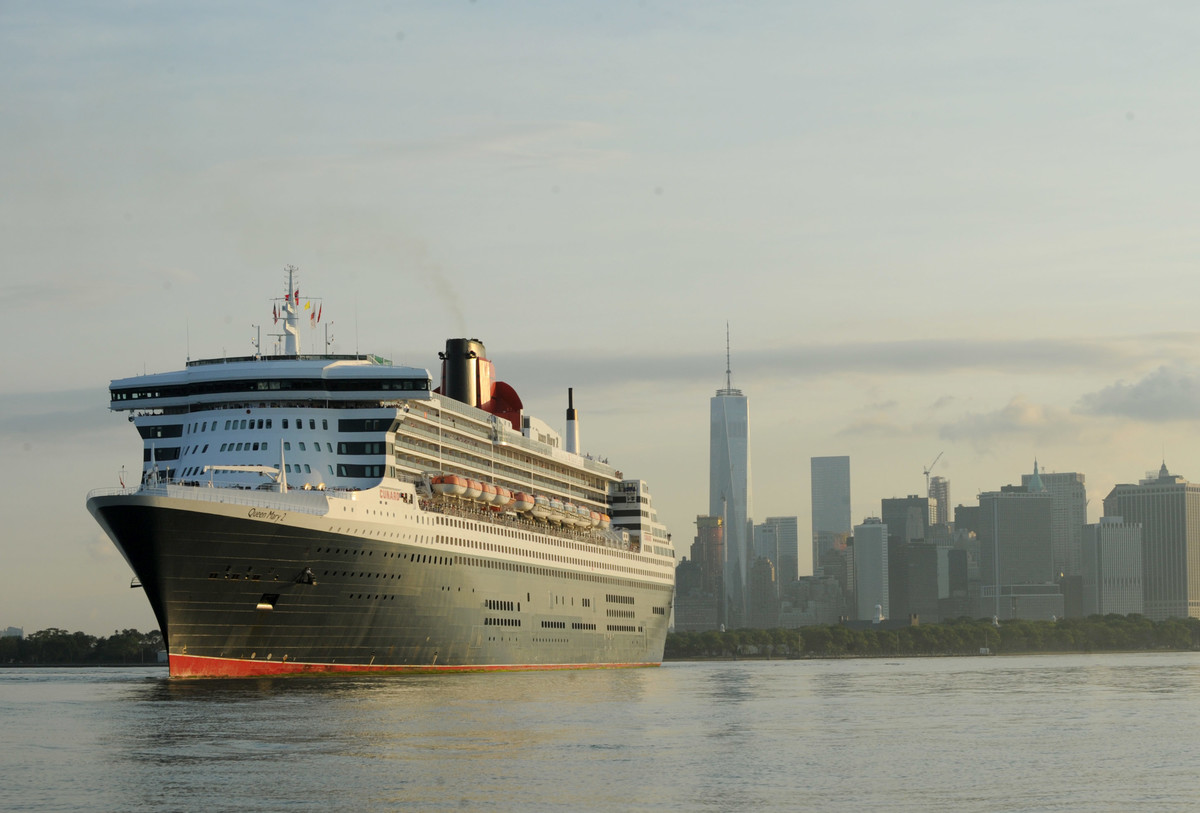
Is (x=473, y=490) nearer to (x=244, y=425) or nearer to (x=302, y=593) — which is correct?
(x=244, y=425)

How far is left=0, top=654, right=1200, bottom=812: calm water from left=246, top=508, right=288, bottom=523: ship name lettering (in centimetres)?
774

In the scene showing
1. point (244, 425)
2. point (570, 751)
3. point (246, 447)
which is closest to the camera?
point (570, 751)

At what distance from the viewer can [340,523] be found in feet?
244

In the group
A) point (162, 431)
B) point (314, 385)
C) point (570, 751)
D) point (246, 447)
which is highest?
point (314, 385)

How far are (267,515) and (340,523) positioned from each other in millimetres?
4400

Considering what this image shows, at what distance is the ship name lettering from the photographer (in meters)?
70.7

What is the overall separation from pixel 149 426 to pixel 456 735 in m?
42.0

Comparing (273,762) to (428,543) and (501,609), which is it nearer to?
(428,543)

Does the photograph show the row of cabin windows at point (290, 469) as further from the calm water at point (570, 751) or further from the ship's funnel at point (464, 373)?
the ship's funnel at point (464, 373)

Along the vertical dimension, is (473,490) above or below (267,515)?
above

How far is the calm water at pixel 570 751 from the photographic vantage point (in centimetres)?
3639

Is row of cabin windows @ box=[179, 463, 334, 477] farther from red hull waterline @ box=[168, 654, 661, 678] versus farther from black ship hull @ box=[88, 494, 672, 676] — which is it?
red hull waterline @ box=[168, 654, 661, 678]

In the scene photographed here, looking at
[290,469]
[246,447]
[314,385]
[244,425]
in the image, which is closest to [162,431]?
[244,425]

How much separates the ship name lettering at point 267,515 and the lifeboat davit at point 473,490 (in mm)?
17818
